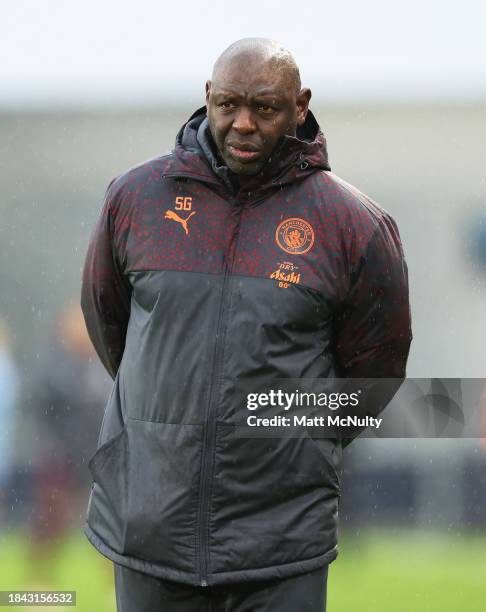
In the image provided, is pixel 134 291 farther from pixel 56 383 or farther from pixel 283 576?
pixel 56 383

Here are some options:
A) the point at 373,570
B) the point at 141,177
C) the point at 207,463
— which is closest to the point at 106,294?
the point at 141,177

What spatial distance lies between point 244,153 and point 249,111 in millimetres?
102

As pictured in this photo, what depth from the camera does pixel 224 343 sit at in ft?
9.39

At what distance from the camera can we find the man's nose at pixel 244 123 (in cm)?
291

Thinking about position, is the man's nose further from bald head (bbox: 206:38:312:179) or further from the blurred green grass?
the blurred green grass

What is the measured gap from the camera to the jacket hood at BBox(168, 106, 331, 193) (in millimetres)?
2979

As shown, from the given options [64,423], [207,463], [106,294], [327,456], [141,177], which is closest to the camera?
[207,463]

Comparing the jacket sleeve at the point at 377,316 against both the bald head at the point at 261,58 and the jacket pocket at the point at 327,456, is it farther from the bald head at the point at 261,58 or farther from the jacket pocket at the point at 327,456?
the bald head at the point at 261,58

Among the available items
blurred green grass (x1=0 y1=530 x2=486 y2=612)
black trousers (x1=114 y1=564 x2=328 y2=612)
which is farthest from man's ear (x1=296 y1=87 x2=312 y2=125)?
blurred green grass (x1=0 y1=530 x2=486 y2=612)

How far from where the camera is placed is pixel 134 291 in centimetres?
304

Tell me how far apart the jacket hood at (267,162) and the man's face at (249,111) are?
0.03 metres

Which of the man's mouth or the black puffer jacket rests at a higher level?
the man's mouth

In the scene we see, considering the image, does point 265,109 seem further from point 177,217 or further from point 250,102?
point 177,217

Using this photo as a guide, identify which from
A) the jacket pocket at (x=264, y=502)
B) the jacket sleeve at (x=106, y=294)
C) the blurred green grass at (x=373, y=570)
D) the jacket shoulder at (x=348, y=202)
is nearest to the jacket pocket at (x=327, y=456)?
the jacket pocket at (x=264, y=502)
